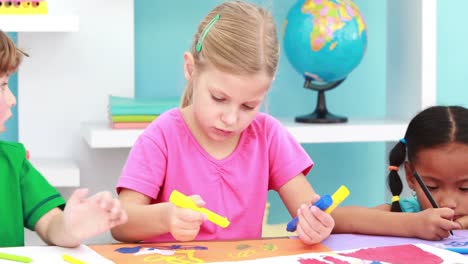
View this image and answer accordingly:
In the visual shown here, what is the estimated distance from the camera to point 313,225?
1.13m

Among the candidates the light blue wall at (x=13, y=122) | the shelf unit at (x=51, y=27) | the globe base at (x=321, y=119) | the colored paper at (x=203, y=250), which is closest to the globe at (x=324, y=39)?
the globe base at (x=321, y=119)

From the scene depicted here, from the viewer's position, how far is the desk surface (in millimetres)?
1036

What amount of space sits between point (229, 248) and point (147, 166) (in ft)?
0.93

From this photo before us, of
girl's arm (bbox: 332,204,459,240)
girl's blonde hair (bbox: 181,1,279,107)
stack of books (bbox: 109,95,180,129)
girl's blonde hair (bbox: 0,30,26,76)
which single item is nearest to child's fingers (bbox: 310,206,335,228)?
girl's arm (bbox: 332,204,459,240)

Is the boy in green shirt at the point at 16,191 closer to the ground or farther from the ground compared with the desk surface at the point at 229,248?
farther from the ground

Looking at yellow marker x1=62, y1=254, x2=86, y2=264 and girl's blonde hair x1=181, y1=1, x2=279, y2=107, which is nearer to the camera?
yellow marker x1=62, y1=254, x2=86, y2=264

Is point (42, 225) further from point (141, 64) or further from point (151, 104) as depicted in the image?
point (141, 64)

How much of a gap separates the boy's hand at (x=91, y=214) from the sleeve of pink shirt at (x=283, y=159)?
0.42m

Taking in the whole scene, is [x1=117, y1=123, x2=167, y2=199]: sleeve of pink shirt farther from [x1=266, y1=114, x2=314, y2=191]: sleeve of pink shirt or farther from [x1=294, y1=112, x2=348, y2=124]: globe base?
[x1=294, y1=112, x2=348, y2=124]: globe base

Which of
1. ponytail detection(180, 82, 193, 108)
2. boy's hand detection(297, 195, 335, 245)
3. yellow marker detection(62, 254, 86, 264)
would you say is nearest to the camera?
yellow marker detection(62, 254, 86, 264)

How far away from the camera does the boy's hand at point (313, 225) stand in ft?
3.67

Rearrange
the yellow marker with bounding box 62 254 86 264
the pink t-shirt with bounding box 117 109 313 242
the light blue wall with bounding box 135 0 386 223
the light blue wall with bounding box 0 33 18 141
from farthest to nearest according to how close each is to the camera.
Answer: the light blue wall with bounding box 135 0 386 223, the light blue wall with bounding box 0 33 18 141, the pink t-shirt with bounding box 117 109 313 242, the yellow marker with bounding box 62 254 86 264

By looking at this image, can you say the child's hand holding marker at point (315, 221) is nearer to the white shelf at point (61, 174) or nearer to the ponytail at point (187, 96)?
the ponytail at point (187, 96)

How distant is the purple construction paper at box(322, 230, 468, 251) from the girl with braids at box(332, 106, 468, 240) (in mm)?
15
